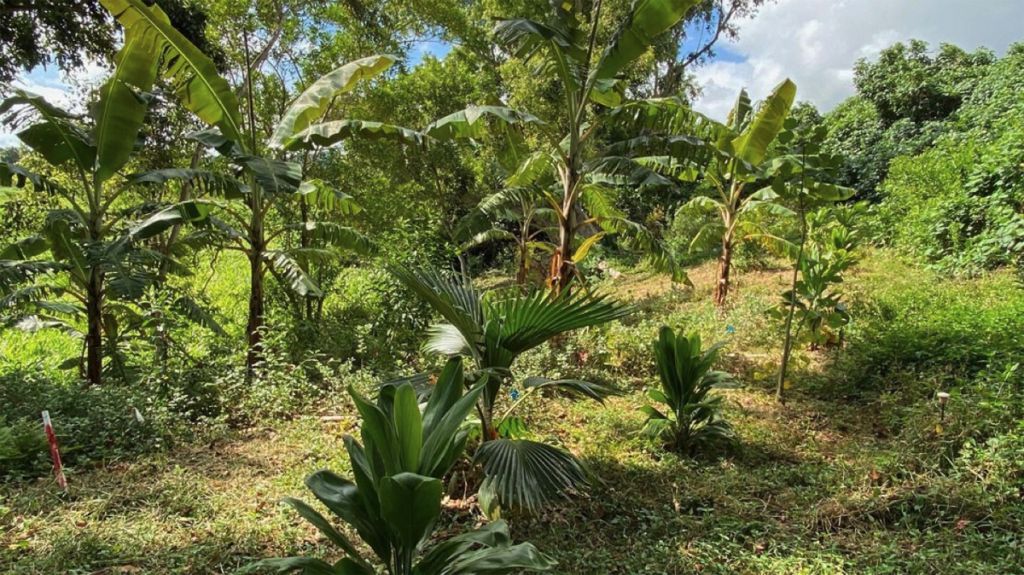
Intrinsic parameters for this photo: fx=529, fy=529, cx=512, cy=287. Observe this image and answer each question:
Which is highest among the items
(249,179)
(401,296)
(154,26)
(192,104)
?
(154,26)

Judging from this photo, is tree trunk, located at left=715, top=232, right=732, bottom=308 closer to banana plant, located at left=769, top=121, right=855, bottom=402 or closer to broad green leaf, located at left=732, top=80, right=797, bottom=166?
banana plant, located at left=769, top=121, right=855, bottom=402

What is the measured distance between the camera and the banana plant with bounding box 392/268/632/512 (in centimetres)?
243

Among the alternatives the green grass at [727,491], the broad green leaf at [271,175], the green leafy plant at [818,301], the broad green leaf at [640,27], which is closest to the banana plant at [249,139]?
the broad green leaf at [271,175]

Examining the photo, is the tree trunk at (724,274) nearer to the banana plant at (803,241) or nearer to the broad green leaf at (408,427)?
the banana plant at (803,241)

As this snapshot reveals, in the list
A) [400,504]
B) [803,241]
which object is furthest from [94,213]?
[803,241]

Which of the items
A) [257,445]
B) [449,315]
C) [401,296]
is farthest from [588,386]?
[401,296]

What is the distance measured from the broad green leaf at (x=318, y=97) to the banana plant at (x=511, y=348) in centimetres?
297

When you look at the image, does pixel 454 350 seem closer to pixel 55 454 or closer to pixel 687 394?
pixel 687 394

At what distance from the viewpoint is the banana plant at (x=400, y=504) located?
1611 millimetres

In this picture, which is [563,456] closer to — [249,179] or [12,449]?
[12,449]

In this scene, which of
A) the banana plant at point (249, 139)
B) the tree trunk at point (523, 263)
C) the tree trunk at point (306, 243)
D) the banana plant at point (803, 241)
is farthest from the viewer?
the tree trunk at point (523, 263)

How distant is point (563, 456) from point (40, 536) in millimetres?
2564

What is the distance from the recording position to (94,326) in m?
4.72

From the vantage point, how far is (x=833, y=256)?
5.66 m
